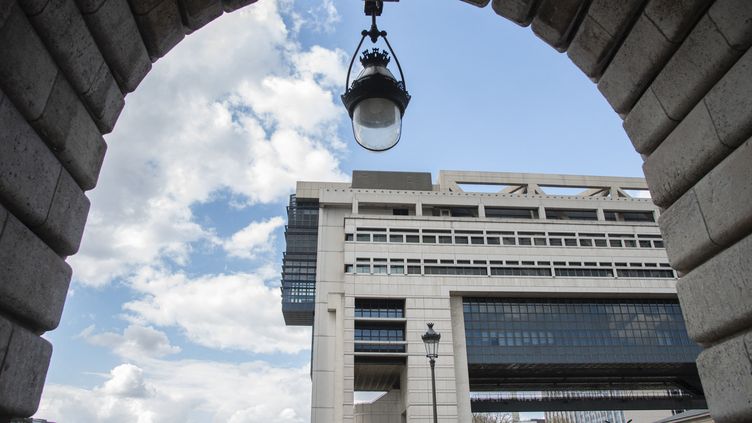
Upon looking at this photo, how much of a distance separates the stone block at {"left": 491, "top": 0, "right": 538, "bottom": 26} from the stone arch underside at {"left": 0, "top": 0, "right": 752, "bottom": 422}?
13 cm

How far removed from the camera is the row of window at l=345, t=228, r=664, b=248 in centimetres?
5322

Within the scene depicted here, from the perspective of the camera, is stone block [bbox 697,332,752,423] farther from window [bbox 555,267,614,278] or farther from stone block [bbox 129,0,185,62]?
window [bbox 555,267,614,278]

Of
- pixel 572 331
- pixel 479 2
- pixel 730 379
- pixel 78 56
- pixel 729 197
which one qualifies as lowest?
pixel 730 379

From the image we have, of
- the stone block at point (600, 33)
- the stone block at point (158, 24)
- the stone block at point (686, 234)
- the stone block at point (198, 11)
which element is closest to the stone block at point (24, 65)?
the stone block at point (158, 24)

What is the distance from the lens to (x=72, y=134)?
3.33 metres

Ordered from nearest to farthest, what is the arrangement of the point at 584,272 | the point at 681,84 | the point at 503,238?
the point at 681,84 < the point at 584,272 < the point at 503,238

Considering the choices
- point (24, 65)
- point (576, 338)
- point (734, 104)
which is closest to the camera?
point (24, 65)

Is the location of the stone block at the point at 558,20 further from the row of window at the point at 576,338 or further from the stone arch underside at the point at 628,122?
the row of window at the point at 576,338

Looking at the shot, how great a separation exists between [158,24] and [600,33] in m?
3.16

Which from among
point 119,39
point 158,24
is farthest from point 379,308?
point 119,39

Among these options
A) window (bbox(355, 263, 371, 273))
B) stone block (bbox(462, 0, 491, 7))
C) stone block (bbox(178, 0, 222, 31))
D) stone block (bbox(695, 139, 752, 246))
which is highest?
window (bbox(355, 263, 371, 273))

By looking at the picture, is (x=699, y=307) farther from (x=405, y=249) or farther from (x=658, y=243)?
(x=658, y=243)

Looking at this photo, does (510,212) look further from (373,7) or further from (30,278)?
(30,278)

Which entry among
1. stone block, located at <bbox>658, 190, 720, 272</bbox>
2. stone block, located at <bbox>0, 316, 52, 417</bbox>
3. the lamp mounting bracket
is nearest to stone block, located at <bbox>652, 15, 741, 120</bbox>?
stone block, located at <bbox>658, 190, 720, 272</bbox>
